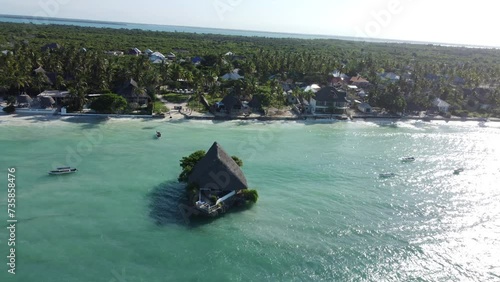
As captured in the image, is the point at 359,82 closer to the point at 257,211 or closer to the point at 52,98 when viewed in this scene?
→ the point at 52,98

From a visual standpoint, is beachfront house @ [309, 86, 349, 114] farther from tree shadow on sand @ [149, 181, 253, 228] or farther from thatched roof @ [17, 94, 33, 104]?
thatched roof @ [17, 94, 33, 104]

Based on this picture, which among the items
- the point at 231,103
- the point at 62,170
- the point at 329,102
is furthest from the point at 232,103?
the point at 62,170

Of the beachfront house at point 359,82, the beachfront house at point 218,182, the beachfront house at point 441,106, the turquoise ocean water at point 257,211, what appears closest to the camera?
the turquoise ocean water at point 257,211

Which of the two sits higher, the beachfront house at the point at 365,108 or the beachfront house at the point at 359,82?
the beachfront house at the point at 359,82

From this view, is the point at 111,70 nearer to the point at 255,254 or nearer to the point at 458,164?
the point at 255,254

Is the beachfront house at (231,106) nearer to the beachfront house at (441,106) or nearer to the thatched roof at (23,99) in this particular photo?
the thatched roof at (23,99)

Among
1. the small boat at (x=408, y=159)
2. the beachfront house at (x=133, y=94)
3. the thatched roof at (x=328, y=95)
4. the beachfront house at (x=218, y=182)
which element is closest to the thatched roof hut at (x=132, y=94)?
the beachfront house at (x=133, y=94)

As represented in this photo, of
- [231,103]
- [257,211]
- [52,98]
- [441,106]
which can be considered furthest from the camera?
[441,106]

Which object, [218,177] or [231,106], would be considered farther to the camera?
[231,106]
